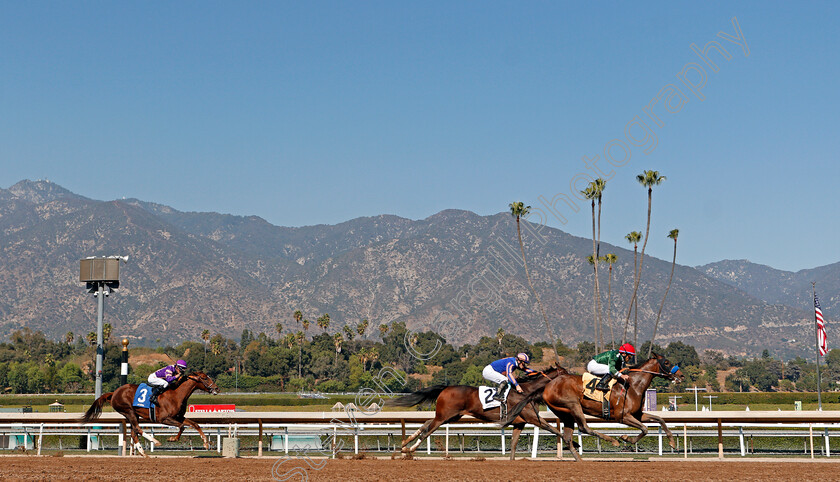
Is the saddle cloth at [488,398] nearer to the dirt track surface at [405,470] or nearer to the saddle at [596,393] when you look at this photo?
the dirt track surface at [405,470]

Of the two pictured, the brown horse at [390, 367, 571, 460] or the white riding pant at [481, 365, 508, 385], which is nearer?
the brown horse at [390, 367, 571, 460]

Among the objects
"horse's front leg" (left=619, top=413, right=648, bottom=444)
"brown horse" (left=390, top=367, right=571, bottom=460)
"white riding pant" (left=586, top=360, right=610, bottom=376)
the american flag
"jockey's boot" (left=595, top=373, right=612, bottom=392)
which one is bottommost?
"horse's front leg" (left=619, top=413, right=648, bottom=444)

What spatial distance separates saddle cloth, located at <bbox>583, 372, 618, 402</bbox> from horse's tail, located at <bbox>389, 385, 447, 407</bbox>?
2.45 m

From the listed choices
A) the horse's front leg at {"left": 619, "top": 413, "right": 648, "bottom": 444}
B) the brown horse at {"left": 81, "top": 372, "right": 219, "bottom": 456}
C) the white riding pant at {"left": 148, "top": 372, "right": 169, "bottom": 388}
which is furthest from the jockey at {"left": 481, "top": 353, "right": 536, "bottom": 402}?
the white riding pant at {"left": 148, "top": 372, "right": 169, "bottom": 388}

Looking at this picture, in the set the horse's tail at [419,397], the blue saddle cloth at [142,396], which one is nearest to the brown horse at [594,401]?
the horse's tail at [419,397]

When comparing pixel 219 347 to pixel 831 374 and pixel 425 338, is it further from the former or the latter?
pixel 831 374

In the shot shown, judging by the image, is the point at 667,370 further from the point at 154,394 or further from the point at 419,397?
the point at 154,394

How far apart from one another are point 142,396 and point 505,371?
717 centimetres

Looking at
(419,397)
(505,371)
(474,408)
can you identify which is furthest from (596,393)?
(419,397)

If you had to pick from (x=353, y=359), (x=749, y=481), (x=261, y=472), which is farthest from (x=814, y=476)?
(x=353, y=359)

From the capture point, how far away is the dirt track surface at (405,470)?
474 inches

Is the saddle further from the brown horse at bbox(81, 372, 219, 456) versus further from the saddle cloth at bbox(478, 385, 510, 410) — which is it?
the brown horse at bbox(81, 372, 219, 456)

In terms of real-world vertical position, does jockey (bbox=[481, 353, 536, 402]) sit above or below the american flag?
below

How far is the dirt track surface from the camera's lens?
1204 centimetres
